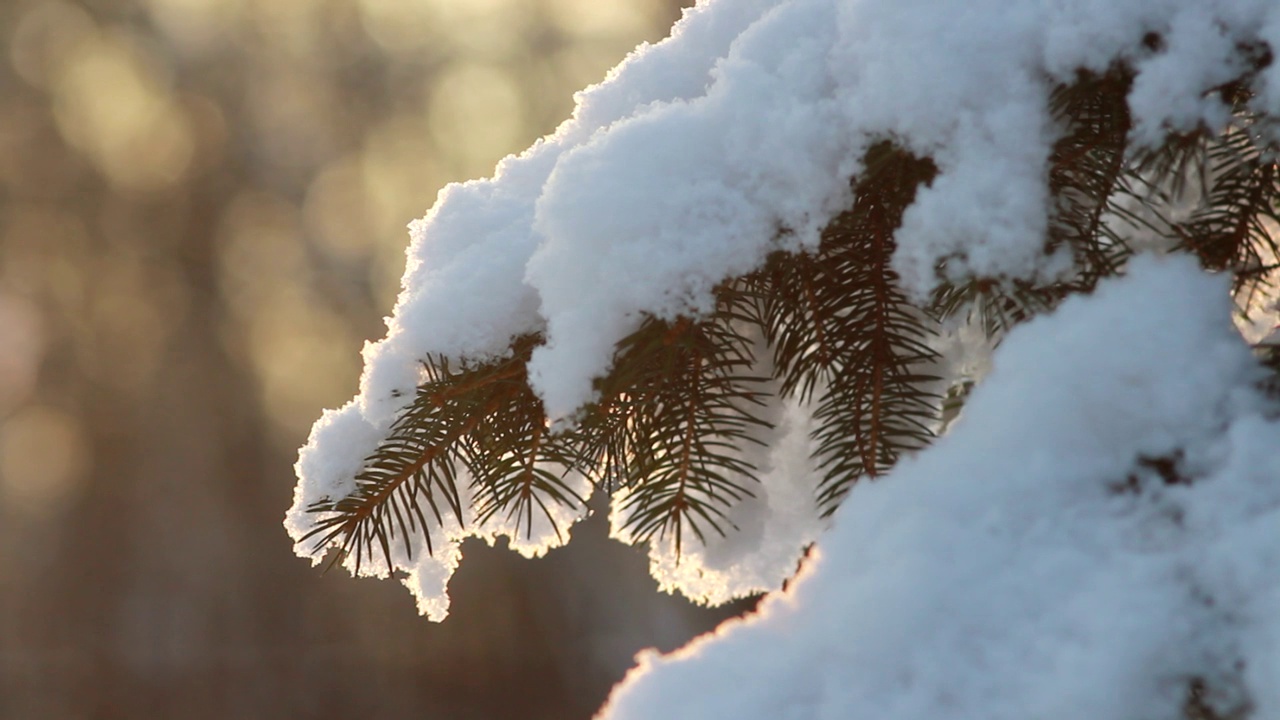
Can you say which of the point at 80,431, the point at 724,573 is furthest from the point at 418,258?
the point at 80,431

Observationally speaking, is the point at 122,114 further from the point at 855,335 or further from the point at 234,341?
the point at 855,335

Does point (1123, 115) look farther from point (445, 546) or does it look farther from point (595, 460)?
point (445, 546)

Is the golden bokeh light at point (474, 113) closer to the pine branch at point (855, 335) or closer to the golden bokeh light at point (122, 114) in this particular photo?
the golden bokeh light at point (122, 114)

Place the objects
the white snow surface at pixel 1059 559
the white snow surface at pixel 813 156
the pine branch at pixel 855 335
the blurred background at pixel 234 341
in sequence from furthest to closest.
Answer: the blurred background at pixel 234 341, the pine branch at pixel 855 335, the white snow surface at pixel 813 156, the white snow surface at pixel 1059 559

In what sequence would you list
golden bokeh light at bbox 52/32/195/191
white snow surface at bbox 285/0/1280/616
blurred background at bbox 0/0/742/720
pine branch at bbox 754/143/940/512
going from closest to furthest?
white snow surface at bbox 285/0/1280/616 < pine branch at bbox 754/143/940/512 < blurred background at bbox 0/0/742/720 < golden bokeh light at bbox 52/32/195/191

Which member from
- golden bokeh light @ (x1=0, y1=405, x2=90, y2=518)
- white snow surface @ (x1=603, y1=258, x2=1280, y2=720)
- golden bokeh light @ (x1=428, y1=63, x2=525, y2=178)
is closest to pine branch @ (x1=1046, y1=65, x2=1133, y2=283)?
white snow surface @ (x1=603, y1=258, x2=1280, y2=720)

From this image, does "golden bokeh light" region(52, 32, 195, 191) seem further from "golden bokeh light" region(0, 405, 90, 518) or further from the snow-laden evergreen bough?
the snow-laden evergreen bough

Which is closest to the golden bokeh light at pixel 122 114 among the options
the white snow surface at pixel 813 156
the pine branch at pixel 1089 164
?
the white snow surface at pixel 813 156
